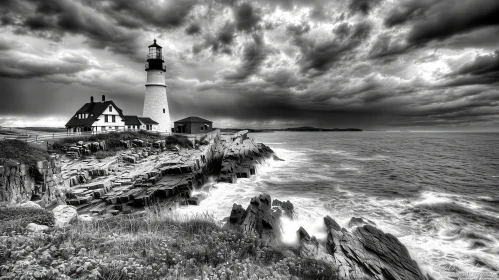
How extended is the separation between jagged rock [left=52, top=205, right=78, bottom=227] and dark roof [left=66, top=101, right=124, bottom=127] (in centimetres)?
3545

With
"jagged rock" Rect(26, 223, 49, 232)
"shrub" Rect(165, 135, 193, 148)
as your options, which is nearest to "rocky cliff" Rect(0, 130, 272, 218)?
"jagged rock" Rect(26, 223, 49, 232)

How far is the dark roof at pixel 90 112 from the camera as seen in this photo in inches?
1533

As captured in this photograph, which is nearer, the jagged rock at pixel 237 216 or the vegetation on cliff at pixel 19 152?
the jagged rock at pixel 237 216

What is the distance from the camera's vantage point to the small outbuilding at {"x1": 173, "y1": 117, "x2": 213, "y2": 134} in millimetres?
51031

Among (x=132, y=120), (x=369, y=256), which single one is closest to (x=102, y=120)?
(x=132, y=120)

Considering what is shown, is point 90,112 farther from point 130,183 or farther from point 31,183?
point 31,183

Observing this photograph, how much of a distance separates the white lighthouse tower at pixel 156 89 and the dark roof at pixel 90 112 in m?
5.67

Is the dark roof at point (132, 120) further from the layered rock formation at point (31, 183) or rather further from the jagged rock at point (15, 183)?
the jagged rock at point (15, 183)

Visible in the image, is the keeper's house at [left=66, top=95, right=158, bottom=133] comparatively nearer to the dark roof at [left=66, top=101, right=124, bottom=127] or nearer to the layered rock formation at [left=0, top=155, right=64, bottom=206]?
the dark roof at [left=66, top=101, right=124, bottom=127]

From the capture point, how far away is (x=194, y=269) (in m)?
5.25

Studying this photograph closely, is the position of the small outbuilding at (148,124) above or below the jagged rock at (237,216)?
above

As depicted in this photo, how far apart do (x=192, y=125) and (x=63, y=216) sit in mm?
43571

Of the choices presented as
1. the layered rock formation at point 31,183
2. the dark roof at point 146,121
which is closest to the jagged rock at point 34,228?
the layered rock formation at point 31,183

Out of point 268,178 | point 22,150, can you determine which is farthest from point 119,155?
point 268,178
